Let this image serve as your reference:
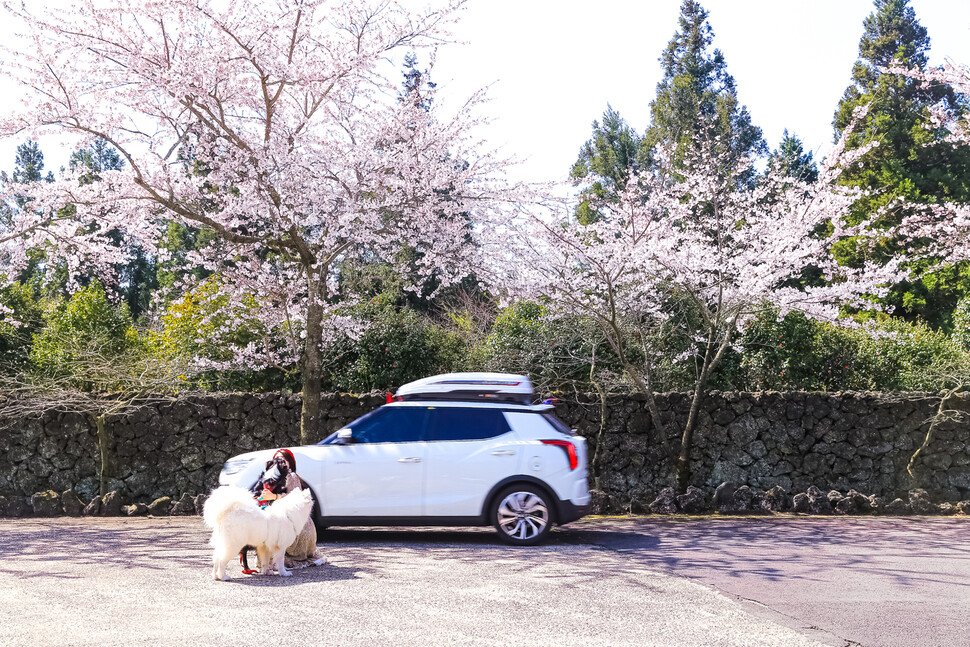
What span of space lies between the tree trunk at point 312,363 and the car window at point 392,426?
2.79 metres

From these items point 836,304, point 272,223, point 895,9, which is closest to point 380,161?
point 272,223

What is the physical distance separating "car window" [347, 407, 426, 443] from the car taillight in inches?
Result: 58.3

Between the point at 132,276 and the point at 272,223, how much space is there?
4117cm

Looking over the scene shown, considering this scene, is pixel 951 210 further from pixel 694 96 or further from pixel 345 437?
pixel 694 96

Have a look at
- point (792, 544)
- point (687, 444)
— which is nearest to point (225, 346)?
point (687, 444)

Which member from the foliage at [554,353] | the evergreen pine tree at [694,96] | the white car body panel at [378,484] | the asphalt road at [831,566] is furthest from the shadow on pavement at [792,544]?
the evergreen pine tree at [694,96]

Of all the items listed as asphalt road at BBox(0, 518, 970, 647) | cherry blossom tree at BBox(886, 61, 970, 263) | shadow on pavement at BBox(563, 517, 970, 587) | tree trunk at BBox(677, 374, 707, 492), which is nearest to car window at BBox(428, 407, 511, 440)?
asphalt road at BBox(0, 518, 970, 647)

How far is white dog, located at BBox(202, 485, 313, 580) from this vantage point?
283 inches

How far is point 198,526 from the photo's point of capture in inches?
469

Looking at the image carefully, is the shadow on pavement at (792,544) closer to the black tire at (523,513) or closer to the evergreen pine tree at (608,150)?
the black tire at (523,513)

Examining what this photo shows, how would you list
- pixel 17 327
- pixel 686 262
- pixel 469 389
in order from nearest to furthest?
pixel 469 389
pixel 686 262
pixel 17 327

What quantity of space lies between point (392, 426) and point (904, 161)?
32.5m

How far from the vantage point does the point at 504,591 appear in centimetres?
707

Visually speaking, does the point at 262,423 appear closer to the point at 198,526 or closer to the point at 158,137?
the point at 198,526
